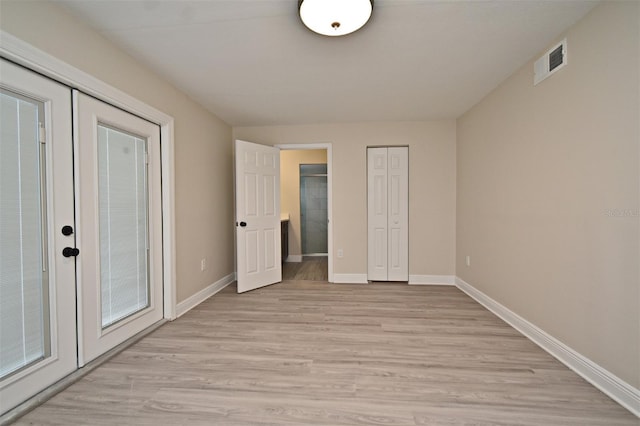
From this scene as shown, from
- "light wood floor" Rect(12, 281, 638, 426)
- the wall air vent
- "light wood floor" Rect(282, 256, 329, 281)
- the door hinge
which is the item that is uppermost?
the wall air vent

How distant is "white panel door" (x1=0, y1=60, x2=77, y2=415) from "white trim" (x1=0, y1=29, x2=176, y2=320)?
0.22 ft

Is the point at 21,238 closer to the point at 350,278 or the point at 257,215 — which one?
the point at 257,215

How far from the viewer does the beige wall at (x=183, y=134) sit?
1.49 meters

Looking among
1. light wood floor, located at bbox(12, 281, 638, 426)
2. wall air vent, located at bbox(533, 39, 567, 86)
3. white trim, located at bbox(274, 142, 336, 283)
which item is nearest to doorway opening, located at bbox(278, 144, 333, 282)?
white trim, located at bbox(274, 142, 336, 283)

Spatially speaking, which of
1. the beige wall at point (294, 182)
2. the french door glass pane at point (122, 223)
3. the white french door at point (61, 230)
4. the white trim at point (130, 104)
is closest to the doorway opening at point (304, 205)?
the beige wall at point (294, 182)

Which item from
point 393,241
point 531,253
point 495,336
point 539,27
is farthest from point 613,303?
point 393,241

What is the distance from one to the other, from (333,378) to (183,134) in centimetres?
267

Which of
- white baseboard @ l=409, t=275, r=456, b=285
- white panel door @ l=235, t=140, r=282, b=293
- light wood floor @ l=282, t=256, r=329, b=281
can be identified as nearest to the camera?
white panel door @ l=235, t=140, r=282, b=293

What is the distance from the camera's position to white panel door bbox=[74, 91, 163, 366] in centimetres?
175

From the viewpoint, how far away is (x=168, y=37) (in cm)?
184

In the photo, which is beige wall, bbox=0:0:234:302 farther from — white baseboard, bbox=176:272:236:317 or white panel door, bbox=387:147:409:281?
white panel door, bbox=387:147:409:281

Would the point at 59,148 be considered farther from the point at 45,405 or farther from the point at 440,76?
the point at 440,76

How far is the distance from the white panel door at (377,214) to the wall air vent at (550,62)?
1903mm

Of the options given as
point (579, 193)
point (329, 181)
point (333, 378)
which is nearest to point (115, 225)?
point (333, 378)
